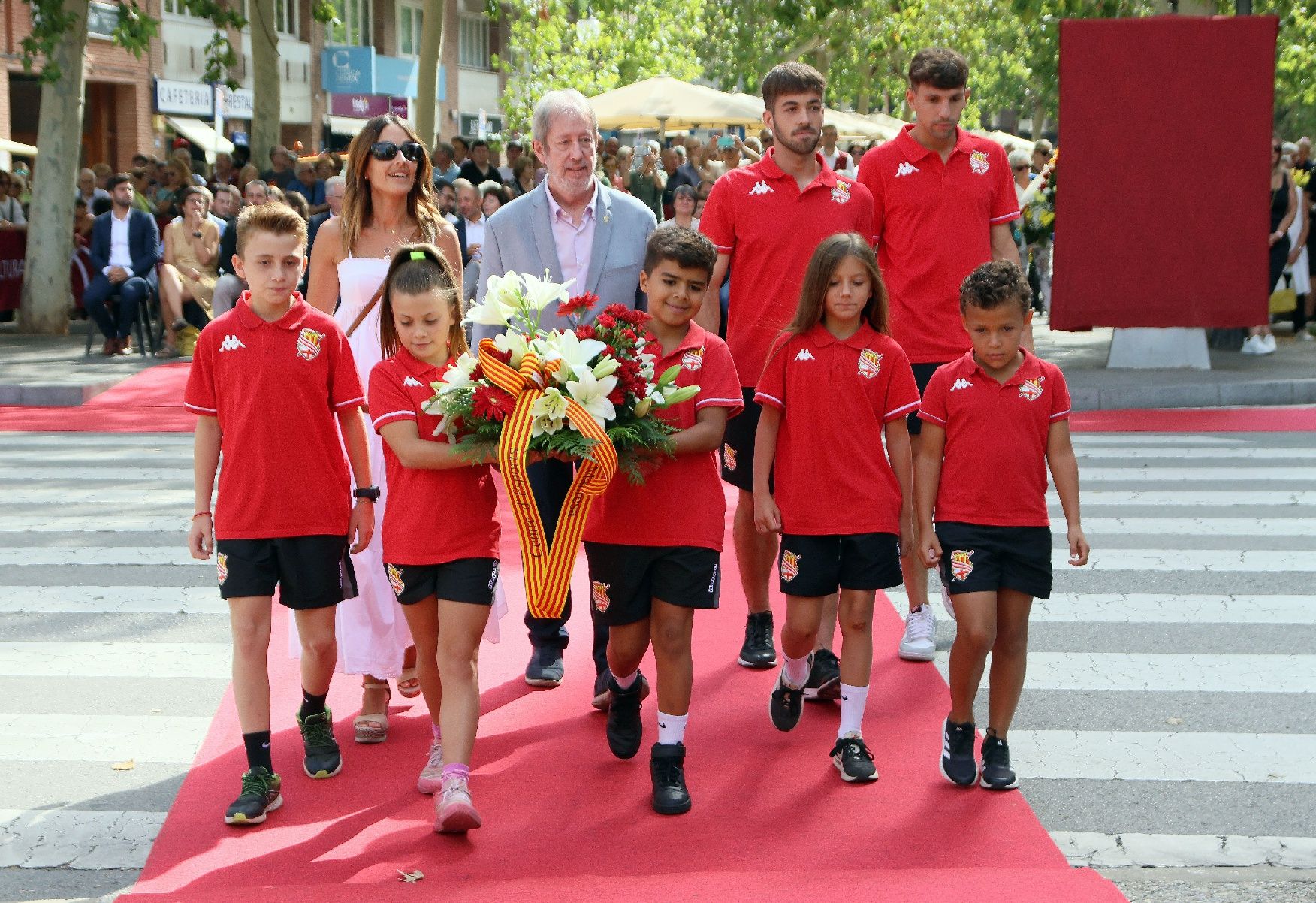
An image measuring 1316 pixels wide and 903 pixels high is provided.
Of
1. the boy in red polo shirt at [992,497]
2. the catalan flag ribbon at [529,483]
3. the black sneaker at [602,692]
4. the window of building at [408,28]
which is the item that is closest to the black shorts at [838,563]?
the boy in red polo shirt at [992,497]

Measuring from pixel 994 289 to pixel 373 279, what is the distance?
2.20 meters

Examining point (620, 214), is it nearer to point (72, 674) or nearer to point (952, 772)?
point (952, 772)

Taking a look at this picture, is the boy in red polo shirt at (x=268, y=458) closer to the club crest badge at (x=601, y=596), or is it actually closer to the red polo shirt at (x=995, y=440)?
the club crest badge at (x=601, y=596)

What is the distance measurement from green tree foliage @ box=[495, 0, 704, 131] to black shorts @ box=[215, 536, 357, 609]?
4705cm

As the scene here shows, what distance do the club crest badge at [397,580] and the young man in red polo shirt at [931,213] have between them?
2.35m

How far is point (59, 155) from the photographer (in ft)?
59.5

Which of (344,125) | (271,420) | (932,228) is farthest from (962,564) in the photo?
(344,125)

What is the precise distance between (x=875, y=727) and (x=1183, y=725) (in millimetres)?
1150

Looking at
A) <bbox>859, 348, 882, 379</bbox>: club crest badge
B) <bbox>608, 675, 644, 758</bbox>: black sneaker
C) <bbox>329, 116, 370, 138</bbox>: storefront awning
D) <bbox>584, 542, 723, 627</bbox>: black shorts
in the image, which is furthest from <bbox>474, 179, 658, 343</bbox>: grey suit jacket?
<bbox>329, 116, 370, 138</bbox>: storefront awning

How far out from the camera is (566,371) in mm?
4734

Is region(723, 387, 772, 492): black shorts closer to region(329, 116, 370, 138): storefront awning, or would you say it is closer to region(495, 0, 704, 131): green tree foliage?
region(329, 116, 370, 138): storefront awning

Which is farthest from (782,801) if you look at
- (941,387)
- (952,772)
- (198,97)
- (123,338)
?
(198,97)

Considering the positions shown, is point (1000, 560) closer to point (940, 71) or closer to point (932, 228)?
point (932, 228)

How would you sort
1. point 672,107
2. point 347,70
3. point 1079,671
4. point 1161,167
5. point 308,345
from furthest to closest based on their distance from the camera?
point 347,70 → point 672,107 → point 1161,167 → point 1079,671 → point 308,345
